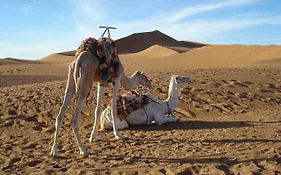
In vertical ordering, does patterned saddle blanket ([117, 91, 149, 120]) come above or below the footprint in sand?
above

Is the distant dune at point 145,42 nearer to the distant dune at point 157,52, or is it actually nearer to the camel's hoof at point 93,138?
the distant dune at point 157,52

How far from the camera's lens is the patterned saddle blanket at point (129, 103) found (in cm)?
988

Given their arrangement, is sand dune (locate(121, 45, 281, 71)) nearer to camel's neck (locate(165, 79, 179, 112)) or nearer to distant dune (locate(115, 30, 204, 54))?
distant dune (locate(115, 30, 204, 54))

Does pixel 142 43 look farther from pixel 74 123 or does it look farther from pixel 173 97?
pixel 74 123

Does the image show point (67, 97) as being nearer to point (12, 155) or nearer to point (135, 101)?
point (12, 155)

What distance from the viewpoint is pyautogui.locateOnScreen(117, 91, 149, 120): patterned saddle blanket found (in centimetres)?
988

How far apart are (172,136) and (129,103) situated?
1.43 metres

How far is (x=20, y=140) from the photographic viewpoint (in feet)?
30.4

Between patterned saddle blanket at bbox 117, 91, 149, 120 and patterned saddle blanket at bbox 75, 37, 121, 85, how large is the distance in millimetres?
1451

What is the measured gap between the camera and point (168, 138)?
8.77m

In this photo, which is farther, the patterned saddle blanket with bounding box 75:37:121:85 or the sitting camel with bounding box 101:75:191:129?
the sitting camel with bounding box 101:75:191:129

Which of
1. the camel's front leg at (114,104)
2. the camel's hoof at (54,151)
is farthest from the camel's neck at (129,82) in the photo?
the camel's hoof at (54,151)

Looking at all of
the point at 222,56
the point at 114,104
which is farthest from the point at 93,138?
the point at 222,56

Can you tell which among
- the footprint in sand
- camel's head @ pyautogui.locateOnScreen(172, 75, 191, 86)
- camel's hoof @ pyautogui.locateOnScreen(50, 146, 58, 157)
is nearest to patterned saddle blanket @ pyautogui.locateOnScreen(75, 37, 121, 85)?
camel's hoof @ pyautogui.locateOnScreen(50, 146, 58, 157)
